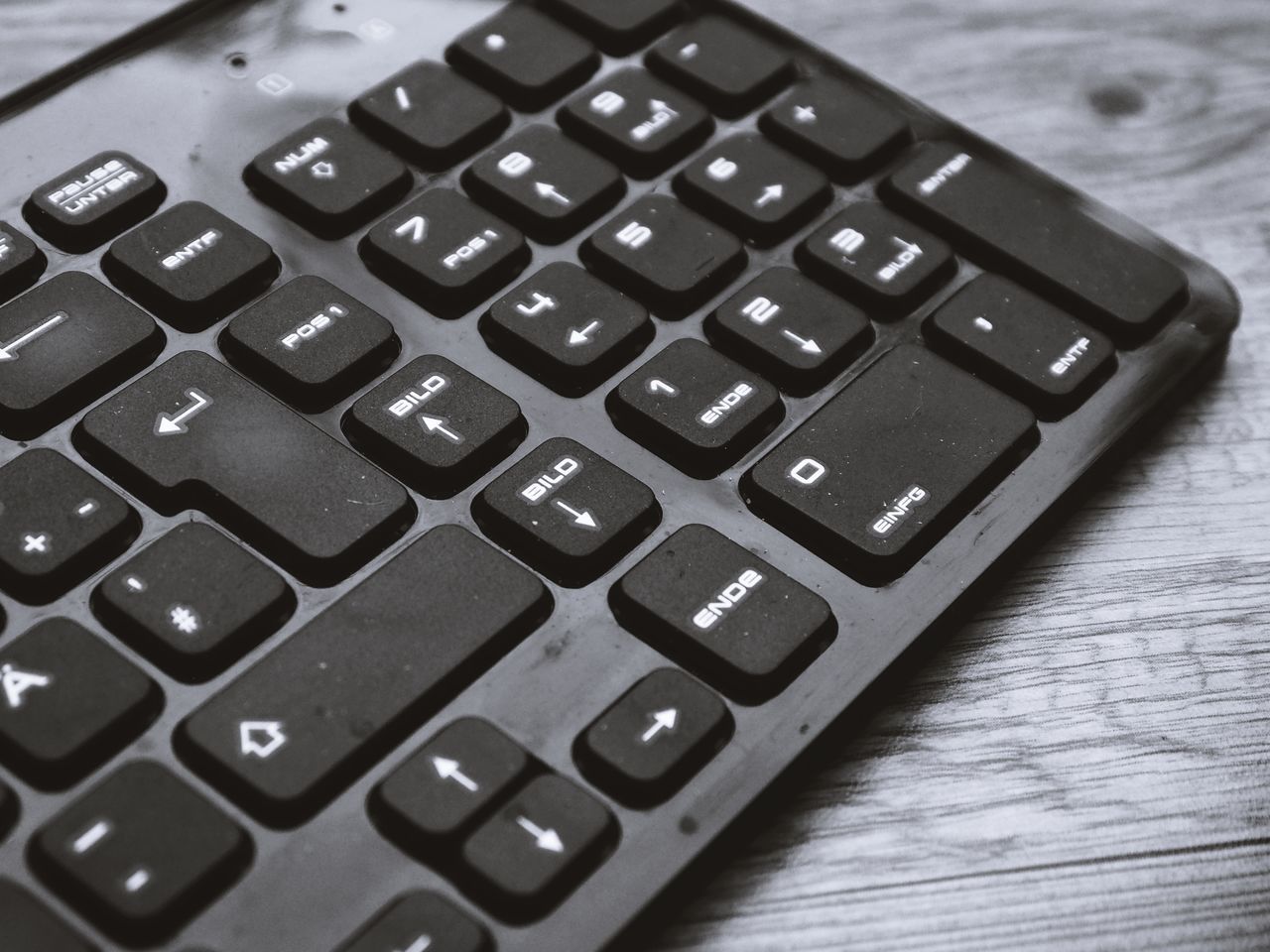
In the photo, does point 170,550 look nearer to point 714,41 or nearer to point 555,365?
point 555,365

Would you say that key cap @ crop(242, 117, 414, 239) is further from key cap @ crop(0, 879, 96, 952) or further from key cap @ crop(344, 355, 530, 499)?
key cap @ crop(0, 879, 96, 952)

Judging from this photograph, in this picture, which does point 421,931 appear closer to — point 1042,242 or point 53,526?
point 53,526

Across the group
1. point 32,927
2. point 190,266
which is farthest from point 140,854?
point 190,266

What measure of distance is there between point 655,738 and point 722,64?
0.62 feet

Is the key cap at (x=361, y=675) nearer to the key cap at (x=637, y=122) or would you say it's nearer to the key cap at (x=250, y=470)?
the key cap at (x=250, y=470)

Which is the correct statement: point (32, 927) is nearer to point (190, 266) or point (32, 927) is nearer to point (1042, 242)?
point (190, 266)

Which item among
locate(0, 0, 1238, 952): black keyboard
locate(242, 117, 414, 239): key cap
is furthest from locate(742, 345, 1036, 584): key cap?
locate(242, 117, 414, 239): key cap

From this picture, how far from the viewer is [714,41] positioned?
0.36 metres

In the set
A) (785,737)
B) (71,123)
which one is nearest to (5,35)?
(71,123)

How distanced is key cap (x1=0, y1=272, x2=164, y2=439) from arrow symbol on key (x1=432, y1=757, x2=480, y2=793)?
11 cm

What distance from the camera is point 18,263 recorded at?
0.29 m

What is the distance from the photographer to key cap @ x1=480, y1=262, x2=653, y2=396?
29 cm

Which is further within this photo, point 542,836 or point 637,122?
point 637,122

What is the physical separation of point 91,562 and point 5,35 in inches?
8.2
